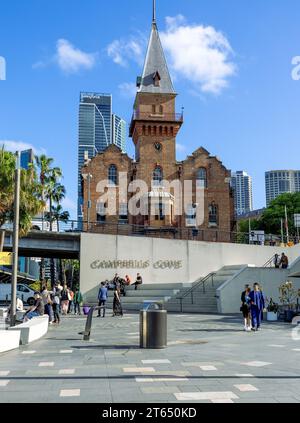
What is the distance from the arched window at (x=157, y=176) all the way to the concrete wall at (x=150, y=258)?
18.8 m

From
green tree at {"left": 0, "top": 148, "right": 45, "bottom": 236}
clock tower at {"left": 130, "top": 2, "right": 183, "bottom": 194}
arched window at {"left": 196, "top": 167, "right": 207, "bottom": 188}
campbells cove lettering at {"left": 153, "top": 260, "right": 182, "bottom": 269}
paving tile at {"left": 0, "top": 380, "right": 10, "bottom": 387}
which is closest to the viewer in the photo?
paving tile at {"left": 0, "top": 380, "right": 10, "bottom": 387}

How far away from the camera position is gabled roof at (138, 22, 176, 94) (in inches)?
2360

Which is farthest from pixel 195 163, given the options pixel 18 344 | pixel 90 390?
pixel 90 390

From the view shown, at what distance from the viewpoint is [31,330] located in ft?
44.2

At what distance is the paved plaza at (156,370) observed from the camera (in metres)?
6.58

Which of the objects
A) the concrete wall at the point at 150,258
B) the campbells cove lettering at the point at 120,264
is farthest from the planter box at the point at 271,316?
the campbells cove lettering at the point at 120,264

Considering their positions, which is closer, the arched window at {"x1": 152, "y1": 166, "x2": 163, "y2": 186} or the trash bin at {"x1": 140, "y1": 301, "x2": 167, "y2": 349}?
the trash bin at {"x1": 140, "y1": 301, "x2": 167, "y2": 349}

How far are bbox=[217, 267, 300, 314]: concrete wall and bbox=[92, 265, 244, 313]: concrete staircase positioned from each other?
0.85 metres

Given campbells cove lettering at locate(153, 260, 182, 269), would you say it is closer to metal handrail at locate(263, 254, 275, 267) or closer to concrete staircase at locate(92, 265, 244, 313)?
concrete staircase at locate(92, 265, 244, 313)

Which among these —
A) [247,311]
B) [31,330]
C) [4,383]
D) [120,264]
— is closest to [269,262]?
[120,264]

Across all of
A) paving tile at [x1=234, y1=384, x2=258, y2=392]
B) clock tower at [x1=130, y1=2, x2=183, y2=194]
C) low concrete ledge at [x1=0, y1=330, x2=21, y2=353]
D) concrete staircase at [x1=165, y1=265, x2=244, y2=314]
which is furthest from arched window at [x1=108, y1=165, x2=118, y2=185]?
paving tile at [x1=234, y1=384, x2=258, y2=392]

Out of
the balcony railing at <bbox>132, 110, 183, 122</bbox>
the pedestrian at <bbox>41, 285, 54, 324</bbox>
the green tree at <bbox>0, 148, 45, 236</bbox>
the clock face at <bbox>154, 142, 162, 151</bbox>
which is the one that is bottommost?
the pedestrian at <bbox>41, 285, 54, 324</bbox>

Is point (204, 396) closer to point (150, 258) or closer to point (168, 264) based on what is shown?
point (150, 258)

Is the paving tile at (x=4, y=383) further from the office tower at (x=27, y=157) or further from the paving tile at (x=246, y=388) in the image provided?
the office tower at (x=27, y=157)
